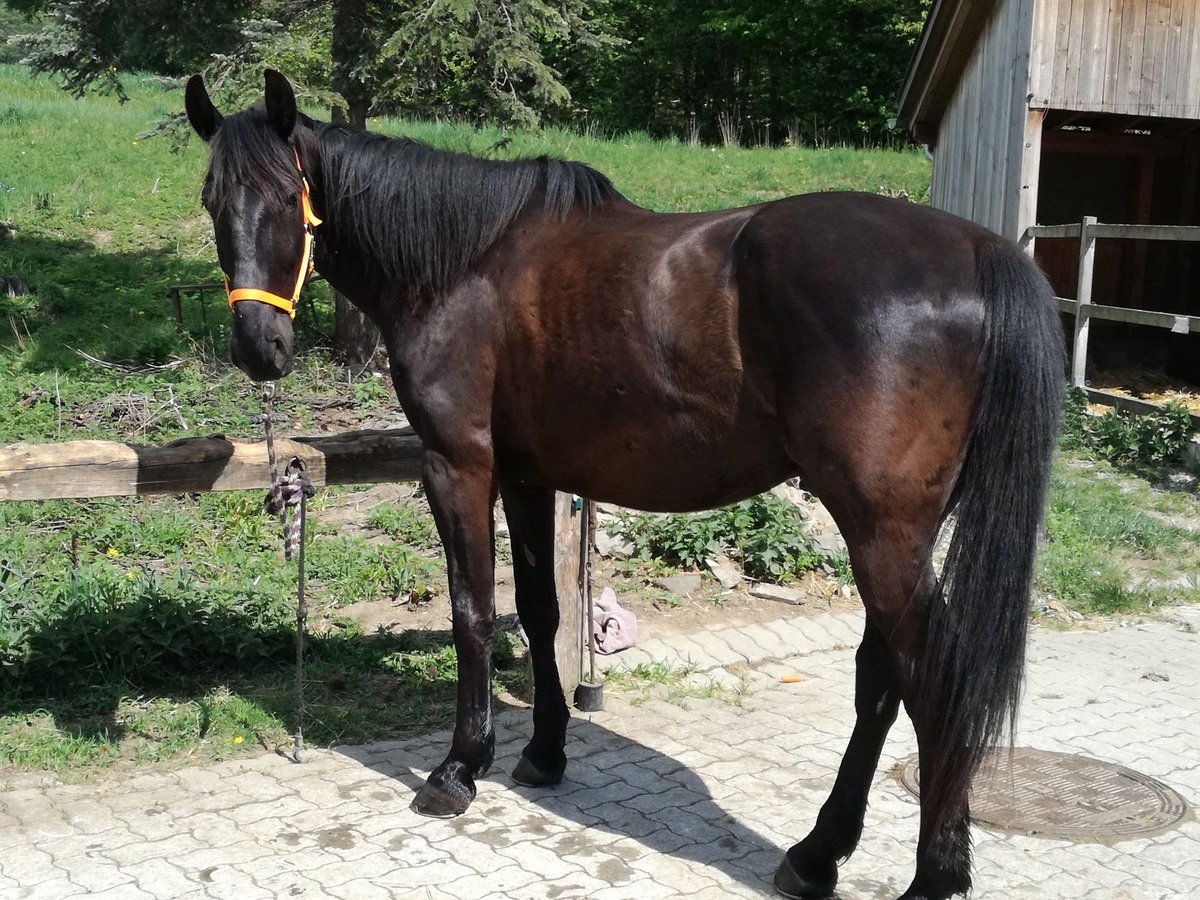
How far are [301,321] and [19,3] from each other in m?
3.90

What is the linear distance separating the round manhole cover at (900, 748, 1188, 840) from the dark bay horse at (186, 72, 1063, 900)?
2.46 feet

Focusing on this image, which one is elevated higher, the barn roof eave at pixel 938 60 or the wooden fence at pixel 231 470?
the barn roof eave at pixel 938 60

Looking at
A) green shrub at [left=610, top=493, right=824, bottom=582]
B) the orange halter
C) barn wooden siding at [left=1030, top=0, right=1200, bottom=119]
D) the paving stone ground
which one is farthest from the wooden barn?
the orange halter

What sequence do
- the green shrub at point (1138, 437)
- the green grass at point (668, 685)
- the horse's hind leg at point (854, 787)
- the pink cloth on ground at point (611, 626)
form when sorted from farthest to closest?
the green shrub at point (1138, 437) < the pink cloth on ground at point (611, 626) < the green grass at point (668, 685) < the horse's hind leg at point (854, 787)

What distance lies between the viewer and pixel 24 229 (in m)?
13.4

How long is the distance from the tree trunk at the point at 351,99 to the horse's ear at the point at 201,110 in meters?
5.26

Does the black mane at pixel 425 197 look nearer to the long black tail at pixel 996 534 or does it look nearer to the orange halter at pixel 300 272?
the orange halter at pixel 300 272

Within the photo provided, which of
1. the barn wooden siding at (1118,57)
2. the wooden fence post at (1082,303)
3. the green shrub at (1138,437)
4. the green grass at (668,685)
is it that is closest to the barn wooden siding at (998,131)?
the barn wooden siding at (1118,57)

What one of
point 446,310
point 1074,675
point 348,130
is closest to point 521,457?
point 446,310

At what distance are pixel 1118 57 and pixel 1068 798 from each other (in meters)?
9.12

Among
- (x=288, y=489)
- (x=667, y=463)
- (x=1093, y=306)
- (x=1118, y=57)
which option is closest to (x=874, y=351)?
(x=667, y=463)

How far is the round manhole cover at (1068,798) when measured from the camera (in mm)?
3689

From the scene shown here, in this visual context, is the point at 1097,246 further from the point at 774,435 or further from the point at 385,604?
the point at 774,435

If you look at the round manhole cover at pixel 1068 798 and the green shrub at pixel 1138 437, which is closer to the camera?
the round manhole cover at pixel 1068 798
